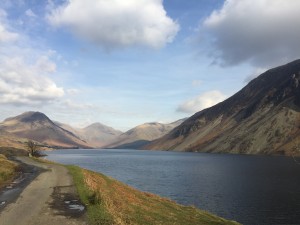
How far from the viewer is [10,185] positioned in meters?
46.7

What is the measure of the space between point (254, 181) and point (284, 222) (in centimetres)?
4830

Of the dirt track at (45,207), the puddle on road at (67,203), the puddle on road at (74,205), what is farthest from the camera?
the puddle on road at (74,205)

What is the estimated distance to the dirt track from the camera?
87.5 ft

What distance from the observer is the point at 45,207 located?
103ft

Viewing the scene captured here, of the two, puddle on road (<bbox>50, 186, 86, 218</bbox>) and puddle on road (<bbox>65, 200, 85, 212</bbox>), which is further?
puddle on road (<bbox>65, 200, 85, 212</bbox>)

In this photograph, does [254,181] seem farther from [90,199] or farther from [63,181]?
[90,199]

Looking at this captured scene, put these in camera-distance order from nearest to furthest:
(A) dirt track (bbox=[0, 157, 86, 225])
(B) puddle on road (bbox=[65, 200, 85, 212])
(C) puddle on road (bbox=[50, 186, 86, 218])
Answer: (A) dirt track (bbox=[0, 157, 86, 225]) → (C) puddle on road (bbox=[50, 186, 86, 218]) → (B) puddle on road (bbox=[65, 200, 85, 212])

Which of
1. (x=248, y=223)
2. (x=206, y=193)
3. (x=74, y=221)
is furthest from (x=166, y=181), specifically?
(x=74, y=221)

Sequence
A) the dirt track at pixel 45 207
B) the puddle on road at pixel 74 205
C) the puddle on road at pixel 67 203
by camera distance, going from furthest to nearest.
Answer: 1. the puddle on road at pixel 74 205
2. the puddle on road at pixel 67 203
3. the dirt track at pixel 45 207

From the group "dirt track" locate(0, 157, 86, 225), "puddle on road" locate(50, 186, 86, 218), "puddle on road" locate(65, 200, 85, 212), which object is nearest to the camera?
"dirt track" locate(0, 157, 86, 225)

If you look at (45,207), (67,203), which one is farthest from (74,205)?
(45,207)

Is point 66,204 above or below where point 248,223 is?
above

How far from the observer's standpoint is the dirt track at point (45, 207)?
2666 centimetres

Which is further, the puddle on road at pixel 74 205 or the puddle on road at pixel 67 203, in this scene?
the puddle on road at pixel 74 205
